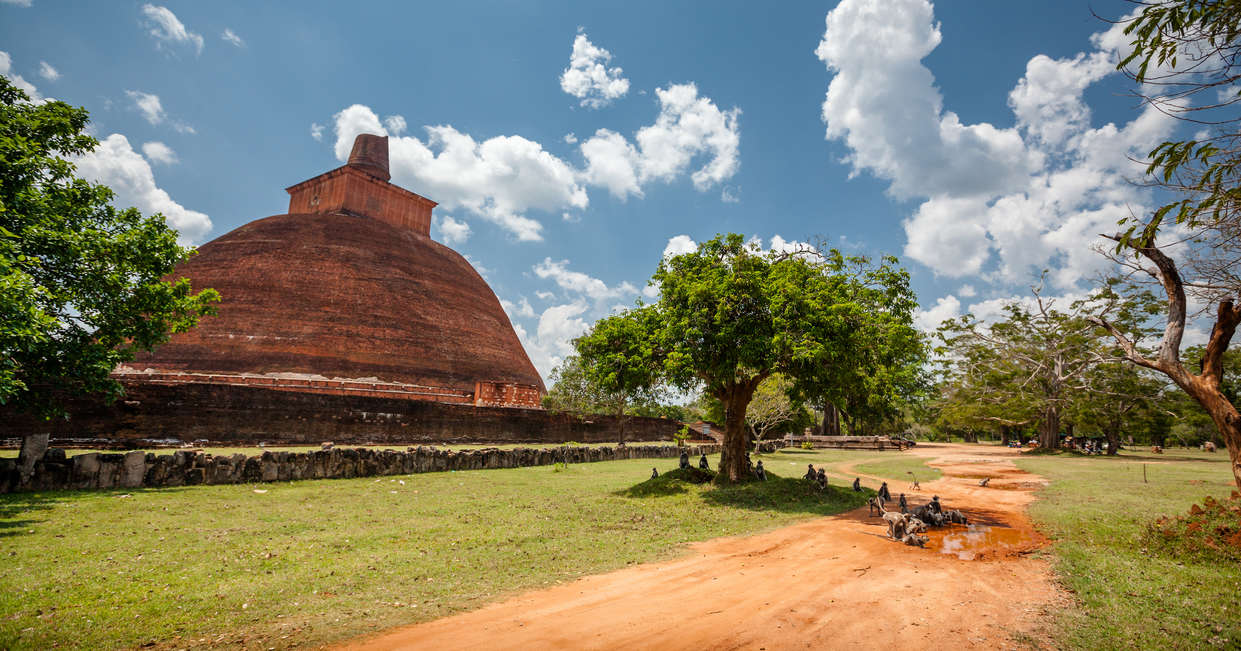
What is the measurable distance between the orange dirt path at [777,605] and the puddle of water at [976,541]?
4.3 inches

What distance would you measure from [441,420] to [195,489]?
13.5m

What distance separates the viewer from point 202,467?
10.7 metres

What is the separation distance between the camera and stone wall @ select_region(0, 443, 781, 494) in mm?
9141

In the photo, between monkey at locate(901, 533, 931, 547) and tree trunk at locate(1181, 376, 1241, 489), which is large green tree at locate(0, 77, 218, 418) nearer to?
monkey at locate(901, 533, 931, 547)

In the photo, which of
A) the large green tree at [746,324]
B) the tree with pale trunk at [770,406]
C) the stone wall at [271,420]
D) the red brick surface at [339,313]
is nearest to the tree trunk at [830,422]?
the tree with pale trunk at [770,406]

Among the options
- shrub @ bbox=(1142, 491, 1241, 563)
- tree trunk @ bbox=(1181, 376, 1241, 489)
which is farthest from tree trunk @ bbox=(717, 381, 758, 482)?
tree trunk @ bbox=(1181, 376, 1241, 489)

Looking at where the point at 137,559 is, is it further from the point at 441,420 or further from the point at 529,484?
the point at 441,420

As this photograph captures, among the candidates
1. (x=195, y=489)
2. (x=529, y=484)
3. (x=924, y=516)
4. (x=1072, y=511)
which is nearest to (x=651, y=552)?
(x=924, y=516)

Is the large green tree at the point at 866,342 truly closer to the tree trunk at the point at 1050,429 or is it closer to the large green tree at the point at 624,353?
the large green tree at the point at 624,353

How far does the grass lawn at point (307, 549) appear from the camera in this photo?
4.11m

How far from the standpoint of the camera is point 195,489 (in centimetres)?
1015

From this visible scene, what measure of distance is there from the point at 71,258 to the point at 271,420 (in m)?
9.55

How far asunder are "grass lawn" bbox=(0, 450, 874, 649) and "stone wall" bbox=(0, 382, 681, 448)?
24.6 ft

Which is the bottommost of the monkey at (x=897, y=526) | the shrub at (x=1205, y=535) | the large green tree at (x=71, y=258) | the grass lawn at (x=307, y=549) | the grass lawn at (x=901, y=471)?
the grass lawn at (x=901, y=471)
